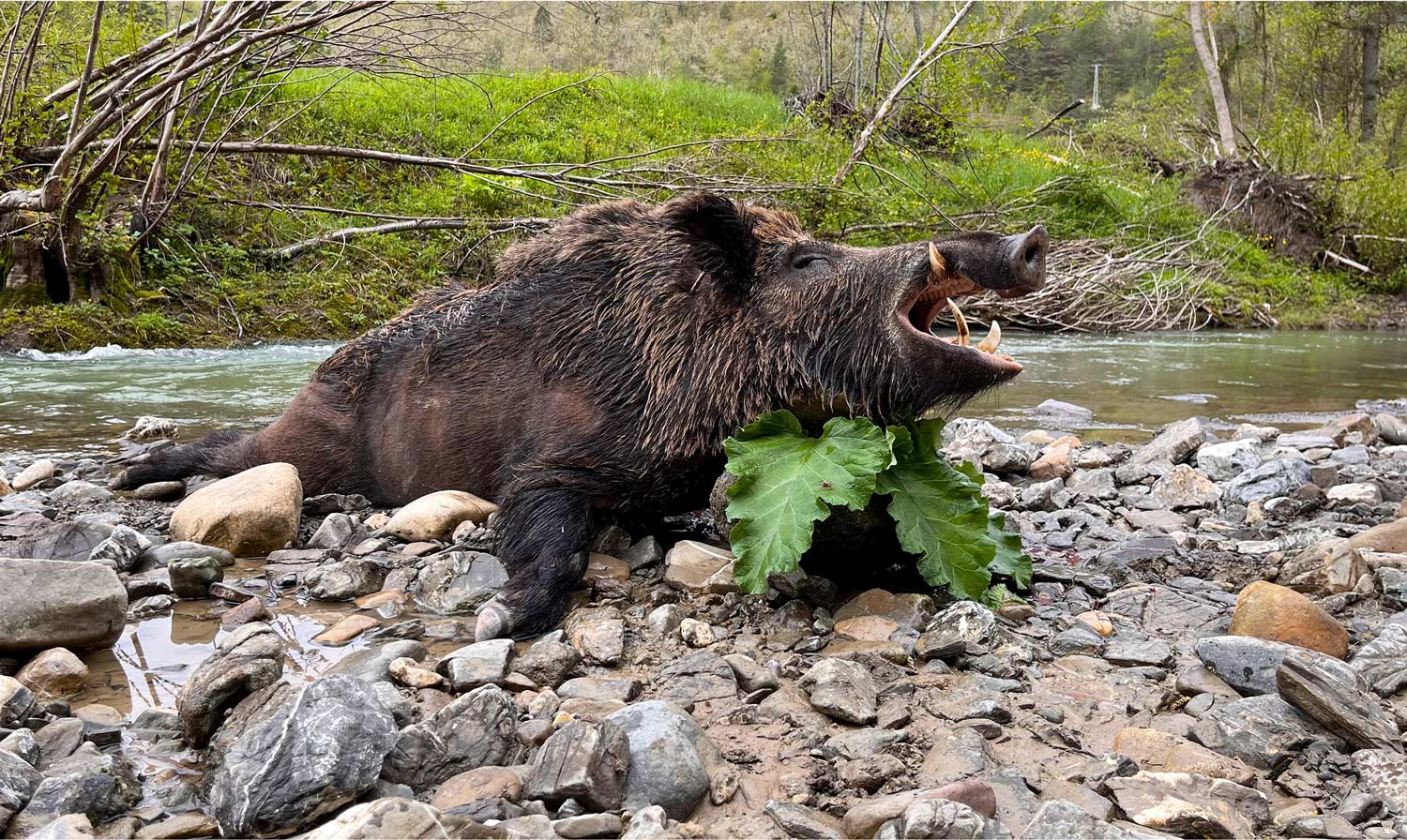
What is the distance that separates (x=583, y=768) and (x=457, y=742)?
1.26ft

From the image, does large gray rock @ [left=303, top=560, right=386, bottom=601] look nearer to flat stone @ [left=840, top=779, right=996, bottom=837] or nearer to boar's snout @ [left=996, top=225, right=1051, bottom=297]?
flat stone @ [left=840, top=779, right=996, bottom=837]

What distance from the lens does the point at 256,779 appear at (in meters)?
2.17

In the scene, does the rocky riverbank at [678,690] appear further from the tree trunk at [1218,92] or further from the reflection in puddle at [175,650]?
the tree trunk at [1218,92]

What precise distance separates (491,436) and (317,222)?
368 inches

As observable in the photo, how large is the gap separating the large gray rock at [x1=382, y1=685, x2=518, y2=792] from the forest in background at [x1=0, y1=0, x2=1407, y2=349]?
239 inches

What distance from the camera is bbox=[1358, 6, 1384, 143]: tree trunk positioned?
2823cm

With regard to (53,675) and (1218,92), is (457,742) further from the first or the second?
(1218,92)

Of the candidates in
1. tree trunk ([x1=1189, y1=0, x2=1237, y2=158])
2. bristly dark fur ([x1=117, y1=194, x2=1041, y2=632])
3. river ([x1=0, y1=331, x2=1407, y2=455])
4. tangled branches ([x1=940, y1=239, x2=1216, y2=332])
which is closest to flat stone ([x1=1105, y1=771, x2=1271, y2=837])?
bristly dark fur ([x1=117, y1=194, x2=1041, y2=632])

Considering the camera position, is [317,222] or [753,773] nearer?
[753,773]

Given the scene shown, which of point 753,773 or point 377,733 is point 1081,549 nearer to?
point 753,773

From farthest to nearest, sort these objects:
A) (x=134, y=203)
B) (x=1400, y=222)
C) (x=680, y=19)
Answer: (x=680, y=19), (x=1400, y=222), (x=134, y=203)

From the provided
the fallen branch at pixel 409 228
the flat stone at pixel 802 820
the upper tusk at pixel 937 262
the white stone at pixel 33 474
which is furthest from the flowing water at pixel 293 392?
the upper tusk at pixel 937 262

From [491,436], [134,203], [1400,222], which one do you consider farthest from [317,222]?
[1400,222]

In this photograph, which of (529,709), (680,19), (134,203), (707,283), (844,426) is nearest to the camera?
(529,709)
